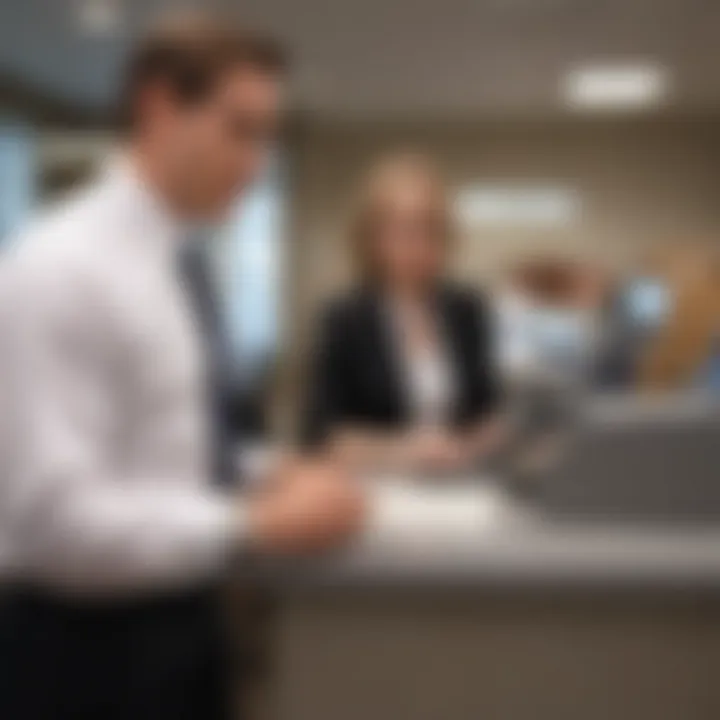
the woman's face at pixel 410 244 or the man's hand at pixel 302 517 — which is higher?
the woman's face at pixel 410 244

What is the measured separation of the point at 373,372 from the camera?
59 cm

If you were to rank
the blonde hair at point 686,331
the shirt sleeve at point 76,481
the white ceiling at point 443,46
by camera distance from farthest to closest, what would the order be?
the white ceiling at point 443,46 < the blonde hair at point 686,331 < the shirt sleeve at point 76,481

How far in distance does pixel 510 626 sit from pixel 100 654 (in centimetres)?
18

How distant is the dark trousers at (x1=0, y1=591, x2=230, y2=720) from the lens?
1.55ft

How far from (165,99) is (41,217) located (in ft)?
0.30

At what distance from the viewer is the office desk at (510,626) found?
486 millimetres

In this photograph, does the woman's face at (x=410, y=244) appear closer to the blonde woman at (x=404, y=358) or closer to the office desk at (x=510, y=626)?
the blonde woman at (x=404, y=358)

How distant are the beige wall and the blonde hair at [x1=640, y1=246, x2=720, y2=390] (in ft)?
0.28

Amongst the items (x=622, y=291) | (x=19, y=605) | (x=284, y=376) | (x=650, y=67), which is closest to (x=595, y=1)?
(x=650, y=67)

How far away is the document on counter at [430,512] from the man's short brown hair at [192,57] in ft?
0.67

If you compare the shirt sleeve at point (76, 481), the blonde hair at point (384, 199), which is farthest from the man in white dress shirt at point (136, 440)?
the blonde hair at point (384, 199)

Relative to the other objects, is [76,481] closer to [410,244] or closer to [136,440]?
[136,440]

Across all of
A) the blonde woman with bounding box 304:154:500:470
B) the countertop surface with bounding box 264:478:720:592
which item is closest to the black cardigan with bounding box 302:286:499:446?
the blonde woman with bounding box 304:154:500:470

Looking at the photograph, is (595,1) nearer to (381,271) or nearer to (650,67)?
(650,67)
